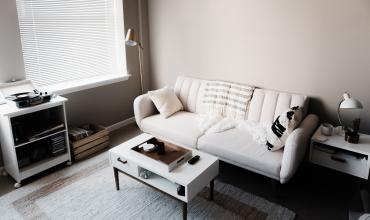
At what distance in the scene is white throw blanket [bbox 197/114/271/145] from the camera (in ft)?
9.58

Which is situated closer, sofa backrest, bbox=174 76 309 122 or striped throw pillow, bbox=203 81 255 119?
sofa backrest, bbox=174 76 309 122

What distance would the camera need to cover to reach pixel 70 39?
3543 millimetres

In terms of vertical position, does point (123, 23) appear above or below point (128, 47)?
above

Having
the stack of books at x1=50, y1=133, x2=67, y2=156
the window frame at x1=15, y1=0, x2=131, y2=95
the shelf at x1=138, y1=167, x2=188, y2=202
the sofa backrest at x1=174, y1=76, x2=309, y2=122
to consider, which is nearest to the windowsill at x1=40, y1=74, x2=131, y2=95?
the window frame at x1=15, y1=0, x2=131, y2=95

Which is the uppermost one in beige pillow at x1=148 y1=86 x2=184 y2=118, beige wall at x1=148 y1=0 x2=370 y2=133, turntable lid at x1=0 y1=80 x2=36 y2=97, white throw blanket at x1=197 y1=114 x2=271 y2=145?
beige wall at x1=148 y1=0 x2=370 y2=133

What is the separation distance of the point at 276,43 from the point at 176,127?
1.36 metres

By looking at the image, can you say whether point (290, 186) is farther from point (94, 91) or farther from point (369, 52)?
point (94, 91)

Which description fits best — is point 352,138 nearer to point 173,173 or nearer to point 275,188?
point 275,188

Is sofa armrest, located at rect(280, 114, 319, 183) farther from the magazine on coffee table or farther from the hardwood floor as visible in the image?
the magazine on coffee table

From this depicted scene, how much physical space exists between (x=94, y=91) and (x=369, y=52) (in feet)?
9.76

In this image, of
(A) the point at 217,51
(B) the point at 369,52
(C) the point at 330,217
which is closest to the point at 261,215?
(C) the point at 330,217

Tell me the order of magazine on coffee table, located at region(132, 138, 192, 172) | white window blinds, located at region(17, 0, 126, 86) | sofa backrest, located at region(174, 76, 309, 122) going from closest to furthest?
magazine on coffee table, located at region(132, 138, 192, 172) → sofa backrest, located at region(174, 76, 309, 122) → white window blinds, located at region(17, 0, 126, 86)

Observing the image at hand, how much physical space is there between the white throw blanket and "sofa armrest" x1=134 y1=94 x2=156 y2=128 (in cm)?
64

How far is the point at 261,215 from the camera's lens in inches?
94.9
